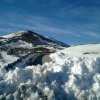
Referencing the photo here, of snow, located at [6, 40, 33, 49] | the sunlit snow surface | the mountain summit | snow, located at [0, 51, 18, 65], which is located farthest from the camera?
snow, located at [6, 40, 33, 49]

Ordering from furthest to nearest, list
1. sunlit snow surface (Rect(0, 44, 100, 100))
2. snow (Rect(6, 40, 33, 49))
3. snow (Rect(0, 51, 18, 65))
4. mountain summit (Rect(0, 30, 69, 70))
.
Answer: snow (Rect(6, 40, 33, 49)) < snow (Rect(0, 51, 18, 65)) < mountain summit (Rect(0, 30, 69, 70)) < sunlit snow surface (Rect(0, 44, 100, 100))

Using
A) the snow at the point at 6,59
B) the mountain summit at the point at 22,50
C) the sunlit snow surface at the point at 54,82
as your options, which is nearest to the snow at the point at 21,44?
the mountain summit at the point at 22,50

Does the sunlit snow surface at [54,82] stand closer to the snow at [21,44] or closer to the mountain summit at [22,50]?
the mountain summit at [22,50]

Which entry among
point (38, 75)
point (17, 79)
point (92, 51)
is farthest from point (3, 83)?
point (92, 51)

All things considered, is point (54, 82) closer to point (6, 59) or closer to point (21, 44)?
point (6, 59)

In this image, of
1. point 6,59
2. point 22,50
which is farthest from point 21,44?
point 6,59

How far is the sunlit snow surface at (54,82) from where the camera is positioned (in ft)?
81.3

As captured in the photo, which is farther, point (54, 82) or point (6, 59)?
point (6, 59)

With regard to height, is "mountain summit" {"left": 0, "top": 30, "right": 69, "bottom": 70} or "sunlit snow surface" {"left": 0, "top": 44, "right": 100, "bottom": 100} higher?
"mountain summit" {"left": 0, "top": 30, "right": 69, "bottom": 70}

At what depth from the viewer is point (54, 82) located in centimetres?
Answer: 2572

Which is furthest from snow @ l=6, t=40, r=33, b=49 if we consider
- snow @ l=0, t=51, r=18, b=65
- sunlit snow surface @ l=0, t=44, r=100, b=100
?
sunlit snow surface @ l=0, t=44, r=100, b=100

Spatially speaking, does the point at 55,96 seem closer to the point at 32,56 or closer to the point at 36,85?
the point at 36,85

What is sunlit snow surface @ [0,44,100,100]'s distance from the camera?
976 inches

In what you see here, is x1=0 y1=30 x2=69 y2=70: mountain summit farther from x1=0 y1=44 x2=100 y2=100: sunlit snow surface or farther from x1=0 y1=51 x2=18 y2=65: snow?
Answer: x1=0 y1=44 x2=100 y2=100: sunlit snow surface
